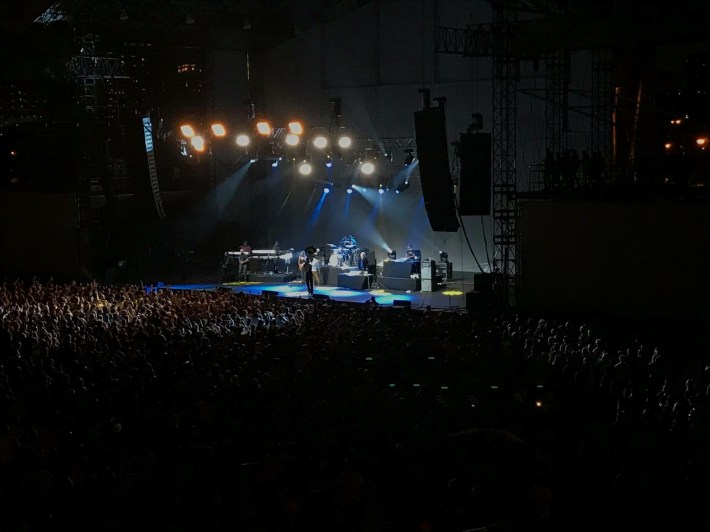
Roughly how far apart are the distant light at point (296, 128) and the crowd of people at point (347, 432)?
13383 millimetres

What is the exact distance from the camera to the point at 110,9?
Answer: 25.0m

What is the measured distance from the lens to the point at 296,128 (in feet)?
84.9

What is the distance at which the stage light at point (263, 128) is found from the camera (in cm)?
2617

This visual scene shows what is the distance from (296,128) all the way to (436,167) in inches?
331

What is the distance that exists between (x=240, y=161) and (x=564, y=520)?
963 inches

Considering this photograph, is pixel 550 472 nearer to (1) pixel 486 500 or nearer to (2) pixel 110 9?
(1) pixel 486 500

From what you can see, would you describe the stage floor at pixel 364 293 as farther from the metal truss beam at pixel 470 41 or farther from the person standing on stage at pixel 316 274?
the metal truss beam at pixel 470 41

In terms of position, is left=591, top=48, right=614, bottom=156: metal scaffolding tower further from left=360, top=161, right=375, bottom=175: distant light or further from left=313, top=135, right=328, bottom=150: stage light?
left=313, top=135, right=328, bottom=150: stage light

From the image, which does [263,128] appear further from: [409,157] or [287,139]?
[409,157]

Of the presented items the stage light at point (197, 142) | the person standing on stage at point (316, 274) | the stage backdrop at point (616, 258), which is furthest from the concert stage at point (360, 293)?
the stage light at point (197, 142)

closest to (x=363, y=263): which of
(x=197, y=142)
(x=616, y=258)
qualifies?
(x=197, y=142)

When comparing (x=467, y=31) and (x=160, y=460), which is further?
(x=467, y=31)

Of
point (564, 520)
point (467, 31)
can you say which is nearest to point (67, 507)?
point (564, 520)

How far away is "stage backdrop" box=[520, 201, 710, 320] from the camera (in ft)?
54.4
